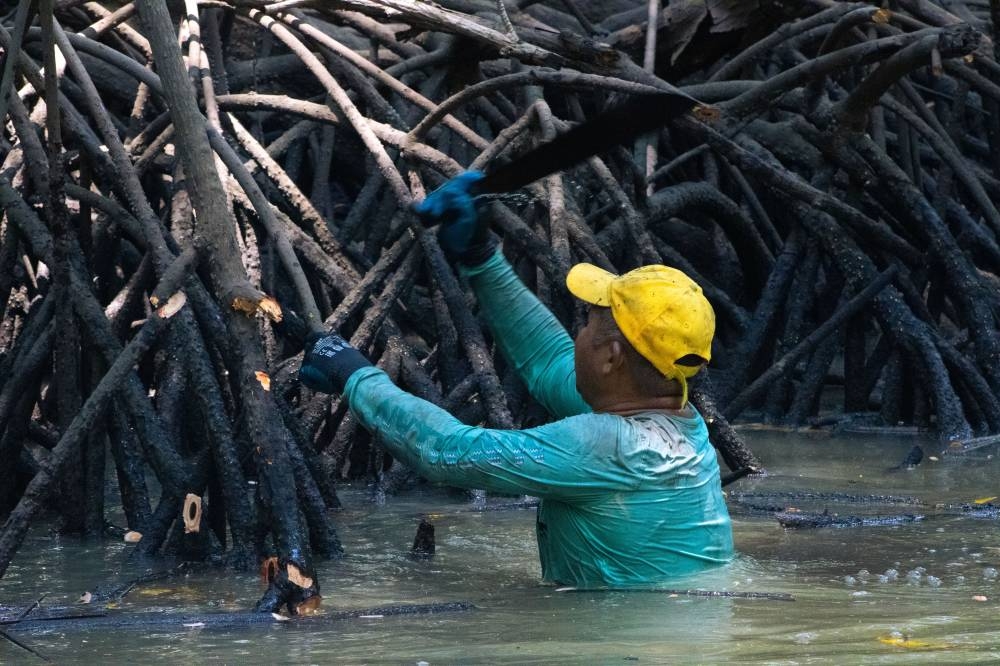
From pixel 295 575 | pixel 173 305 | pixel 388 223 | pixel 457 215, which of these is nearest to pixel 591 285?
pixel 457 215

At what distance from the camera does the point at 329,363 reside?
12.0ft

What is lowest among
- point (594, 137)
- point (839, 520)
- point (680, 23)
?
point (839, 520)

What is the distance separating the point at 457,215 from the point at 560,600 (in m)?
0.95

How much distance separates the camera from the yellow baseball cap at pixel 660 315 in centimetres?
357

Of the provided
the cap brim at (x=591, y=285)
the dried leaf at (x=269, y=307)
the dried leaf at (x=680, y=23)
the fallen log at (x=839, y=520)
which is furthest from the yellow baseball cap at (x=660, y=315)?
the dried leaf at (x=680, y=23)

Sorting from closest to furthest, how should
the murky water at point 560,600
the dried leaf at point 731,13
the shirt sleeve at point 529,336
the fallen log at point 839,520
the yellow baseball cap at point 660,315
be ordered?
the murky water at point 560,600 < the yellow baseball cap at point 660,315 < the shirt sleeve at point 529,336 < the fallen log at point 839,520 < the dried leaf at point 731,13

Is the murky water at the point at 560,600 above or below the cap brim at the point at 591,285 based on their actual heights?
below

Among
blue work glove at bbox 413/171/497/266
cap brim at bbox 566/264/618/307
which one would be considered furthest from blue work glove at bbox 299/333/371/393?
cap brim at bbox 566/264/618/307

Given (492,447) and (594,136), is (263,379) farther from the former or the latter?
(594,136)

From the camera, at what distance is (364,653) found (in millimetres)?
3074

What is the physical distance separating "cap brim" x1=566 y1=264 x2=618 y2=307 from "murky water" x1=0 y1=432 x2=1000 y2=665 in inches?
26.7

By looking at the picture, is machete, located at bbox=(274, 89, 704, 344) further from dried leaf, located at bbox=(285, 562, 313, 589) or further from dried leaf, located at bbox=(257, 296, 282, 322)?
dried leaf, located at bbox=(285, 562, 313, 589)

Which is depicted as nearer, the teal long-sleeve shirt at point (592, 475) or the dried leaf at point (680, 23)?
the teal long-sleeve shirt at point (592, 475)

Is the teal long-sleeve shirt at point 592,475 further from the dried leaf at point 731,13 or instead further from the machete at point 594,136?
the dried leaf at point 731,13
